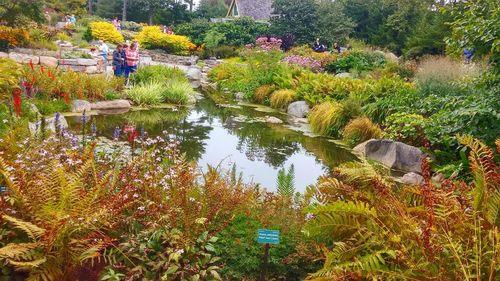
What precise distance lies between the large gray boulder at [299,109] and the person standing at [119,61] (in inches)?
223

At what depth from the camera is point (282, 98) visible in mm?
14617

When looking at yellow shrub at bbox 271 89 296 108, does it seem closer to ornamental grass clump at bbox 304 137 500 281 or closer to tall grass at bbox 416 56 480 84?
tall grass at bbox 416 56 480 84

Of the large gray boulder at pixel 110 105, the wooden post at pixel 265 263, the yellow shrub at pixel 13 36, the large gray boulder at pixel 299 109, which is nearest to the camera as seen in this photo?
the wooden post at pixel 265 263

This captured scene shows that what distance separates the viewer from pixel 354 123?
408 inches

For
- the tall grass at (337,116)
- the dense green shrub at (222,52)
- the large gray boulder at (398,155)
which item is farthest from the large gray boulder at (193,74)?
the large gray boulder at (398,155)

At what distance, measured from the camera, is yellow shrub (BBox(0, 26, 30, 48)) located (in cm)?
1766

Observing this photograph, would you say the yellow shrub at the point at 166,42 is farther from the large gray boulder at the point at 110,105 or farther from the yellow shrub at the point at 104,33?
the large gray boulder at the point at 110,105

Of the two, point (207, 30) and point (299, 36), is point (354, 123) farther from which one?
point (207, 30)

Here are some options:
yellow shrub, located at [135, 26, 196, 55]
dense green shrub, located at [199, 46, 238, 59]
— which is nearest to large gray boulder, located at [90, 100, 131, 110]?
dense green shrub, located at [199, 46, 238, 59]

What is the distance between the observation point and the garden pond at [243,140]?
8133 mm

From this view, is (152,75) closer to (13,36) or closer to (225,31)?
(13,36)

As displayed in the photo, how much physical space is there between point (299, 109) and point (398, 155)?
527 centimetres

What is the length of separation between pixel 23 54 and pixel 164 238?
696 inches

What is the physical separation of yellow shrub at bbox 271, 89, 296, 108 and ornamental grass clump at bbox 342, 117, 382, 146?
4.24 metres
